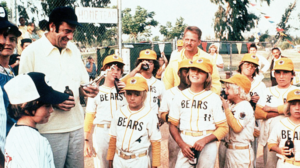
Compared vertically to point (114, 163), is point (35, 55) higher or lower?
higher

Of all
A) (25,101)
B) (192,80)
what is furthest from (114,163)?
(25,101)

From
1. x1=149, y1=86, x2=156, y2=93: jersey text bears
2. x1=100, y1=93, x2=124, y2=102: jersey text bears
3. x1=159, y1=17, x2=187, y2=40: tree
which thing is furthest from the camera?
x1=159, y1=17, x2=187, y2=40: tree

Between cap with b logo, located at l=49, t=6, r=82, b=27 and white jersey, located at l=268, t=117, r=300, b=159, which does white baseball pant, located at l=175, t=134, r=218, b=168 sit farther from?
cap with b logo, located at l=49, t=6, r=82, b=27

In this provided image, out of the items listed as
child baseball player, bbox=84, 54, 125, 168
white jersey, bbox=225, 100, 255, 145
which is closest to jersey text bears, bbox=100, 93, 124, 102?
child baseball player, bbox=84, 54, 125, 168

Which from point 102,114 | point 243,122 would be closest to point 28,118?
point 102,114

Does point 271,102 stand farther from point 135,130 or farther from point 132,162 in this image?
point 132,162

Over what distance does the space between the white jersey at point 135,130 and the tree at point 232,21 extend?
24.1 m

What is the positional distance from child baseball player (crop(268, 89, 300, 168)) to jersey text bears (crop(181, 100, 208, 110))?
1.09m

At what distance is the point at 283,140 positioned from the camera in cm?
344

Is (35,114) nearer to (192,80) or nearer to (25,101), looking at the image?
(25,101)

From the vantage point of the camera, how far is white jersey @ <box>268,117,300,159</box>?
11.1ft

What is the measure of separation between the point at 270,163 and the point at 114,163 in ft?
7.38

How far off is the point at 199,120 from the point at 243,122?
0.72 meters

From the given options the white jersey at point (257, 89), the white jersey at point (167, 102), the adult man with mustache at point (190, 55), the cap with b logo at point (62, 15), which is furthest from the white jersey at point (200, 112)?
the cap with b logo at point (62, 15)
